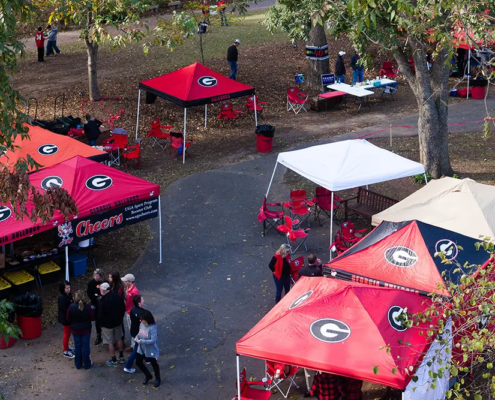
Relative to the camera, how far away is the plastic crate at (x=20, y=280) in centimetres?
1180

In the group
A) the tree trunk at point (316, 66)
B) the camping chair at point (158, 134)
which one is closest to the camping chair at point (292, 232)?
the camping chair at point (158, 134)

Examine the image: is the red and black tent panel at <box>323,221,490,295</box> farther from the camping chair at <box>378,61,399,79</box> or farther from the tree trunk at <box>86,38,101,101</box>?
the camping chair at <box>378,61,399,79</box>

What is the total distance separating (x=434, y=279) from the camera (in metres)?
9.86

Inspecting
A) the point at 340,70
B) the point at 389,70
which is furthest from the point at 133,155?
the point at 389,70

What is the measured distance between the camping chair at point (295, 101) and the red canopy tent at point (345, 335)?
46.6 feet

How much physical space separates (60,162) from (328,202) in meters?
5.63

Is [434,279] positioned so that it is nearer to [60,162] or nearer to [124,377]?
[124,377]

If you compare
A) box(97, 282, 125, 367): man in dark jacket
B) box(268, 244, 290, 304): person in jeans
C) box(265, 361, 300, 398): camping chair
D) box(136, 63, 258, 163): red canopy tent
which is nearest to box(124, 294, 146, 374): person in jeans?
box(97, 282, 125, 367): man in dark jacket

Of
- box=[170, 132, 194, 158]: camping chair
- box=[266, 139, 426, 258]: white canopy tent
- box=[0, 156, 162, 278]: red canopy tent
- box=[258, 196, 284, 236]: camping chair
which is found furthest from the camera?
box=[170, 132, 194, 158]: camping chair

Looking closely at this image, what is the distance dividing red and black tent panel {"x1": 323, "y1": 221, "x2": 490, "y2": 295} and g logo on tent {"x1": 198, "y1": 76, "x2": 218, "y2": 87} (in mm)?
8766

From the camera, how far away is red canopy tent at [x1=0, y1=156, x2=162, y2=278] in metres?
11.7

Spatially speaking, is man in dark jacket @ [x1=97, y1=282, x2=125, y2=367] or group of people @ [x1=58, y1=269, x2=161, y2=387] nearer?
group of people @ [x1=58, y1=269, x2=161, y2=387]

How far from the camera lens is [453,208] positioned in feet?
38.9

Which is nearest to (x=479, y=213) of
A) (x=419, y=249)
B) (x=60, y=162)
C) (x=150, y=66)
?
(x=419, y=249)
